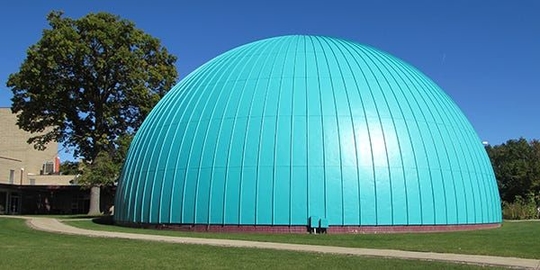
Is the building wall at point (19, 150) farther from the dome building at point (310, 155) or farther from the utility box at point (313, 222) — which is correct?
the utility box at point (313, 222)

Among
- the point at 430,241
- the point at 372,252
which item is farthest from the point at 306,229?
the point at 372,252

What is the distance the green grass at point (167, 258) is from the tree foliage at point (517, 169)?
36508 mm

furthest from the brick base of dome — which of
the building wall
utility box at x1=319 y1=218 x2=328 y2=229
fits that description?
the building wall

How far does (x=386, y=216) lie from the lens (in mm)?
23719

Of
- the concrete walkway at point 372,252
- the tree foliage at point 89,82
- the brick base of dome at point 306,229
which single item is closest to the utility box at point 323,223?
the brick base of dome at point 306,229

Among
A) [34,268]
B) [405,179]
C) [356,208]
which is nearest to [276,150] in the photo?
[356,208]

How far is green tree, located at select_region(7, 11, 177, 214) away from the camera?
46.3 meters

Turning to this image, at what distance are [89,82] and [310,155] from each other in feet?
98.7

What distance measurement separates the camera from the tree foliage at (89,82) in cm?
4634

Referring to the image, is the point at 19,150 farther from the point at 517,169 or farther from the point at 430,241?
the point at 430,241

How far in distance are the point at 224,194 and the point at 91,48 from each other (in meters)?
28.2

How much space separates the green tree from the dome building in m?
19.9

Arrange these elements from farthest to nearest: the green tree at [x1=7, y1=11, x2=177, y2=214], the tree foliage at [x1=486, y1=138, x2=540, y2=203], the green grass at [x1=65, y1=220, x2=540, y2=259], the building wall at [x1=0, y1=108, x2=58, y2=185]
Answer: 1. the building wall at [x1=0, y1=108, x2=58, y2=185]
2. the tree foliage at [x1=486, y1=138, x2=540, y2=203]
3. the green tree at [x1=7, y1=11, x2=177, y2=214]
4. the green grass at [x1=65, y1=220, x2=540, y2=259]

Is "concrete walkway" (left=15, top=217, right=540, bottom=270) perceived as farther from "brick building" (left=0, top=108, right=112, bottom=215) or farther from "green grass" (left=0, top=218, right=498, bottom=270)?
"brick building" (left=0, top=108, right=112, bottom=215)
